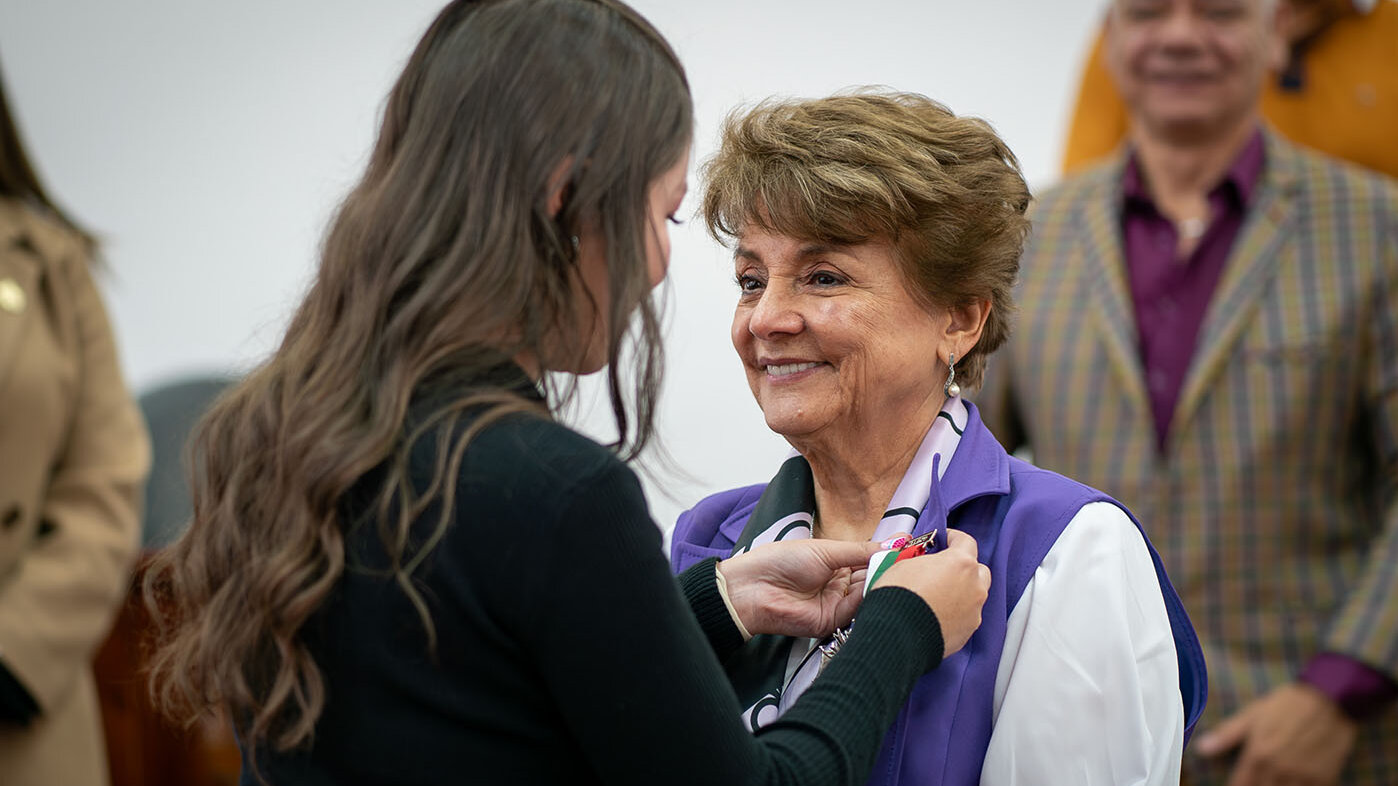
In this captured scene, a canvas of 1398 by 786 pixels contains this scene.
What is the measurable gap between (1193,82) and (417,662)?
2.43m

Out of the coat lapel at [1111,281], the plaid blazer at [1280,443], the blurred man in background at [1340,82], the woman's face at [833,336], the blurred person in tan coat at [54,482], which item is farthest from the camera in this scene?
the blurred man in background at [1340,82]

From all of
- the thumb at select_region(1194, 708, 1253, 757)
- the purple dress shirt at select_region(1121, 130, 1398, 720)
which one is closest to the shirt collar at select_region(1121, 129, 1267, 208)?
the purple dress shirt at select_region(1121, 130, 1398, 720)

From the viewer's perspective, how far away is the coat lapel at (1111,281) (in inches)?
114

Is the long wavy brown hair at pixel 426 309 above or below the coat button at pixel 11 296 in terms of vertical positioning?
above

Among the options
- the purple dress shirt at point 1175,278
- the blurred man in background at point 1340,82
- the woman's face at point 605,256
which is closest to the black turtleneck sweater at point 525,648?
the woman's face at point 605,256

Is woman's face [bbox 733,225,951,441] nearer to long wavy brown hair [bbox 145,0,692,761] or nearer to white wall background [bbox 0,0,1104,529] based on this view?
long wavy brown hair [bbox 145,0,692,761]

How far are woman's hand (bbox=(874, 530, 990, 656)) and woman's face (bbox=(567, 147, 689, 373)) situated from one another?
0.42 metres

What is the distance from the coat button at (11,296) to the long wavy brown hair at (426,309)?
1250mm

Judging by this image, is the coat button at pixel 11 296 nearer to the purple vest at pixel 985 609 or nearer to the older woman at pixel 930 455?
the older woman at pixel 930 455

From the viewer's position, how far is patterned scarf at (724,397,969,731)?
5.82 ft

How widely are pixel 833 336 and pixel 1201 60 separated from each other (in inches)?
63.8

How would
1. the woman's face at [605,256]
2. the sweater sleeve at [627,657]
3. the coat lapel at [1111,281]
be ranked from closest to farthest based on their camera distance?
1. the sweater sleeve at [627,657]
2. the woman's face at [605,256]
3. the coat lapel at [1111,281]

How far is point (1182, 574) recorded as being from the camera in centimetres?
286

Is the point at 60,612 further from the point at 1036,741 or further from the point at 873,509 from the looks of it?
the point at 1036,741
